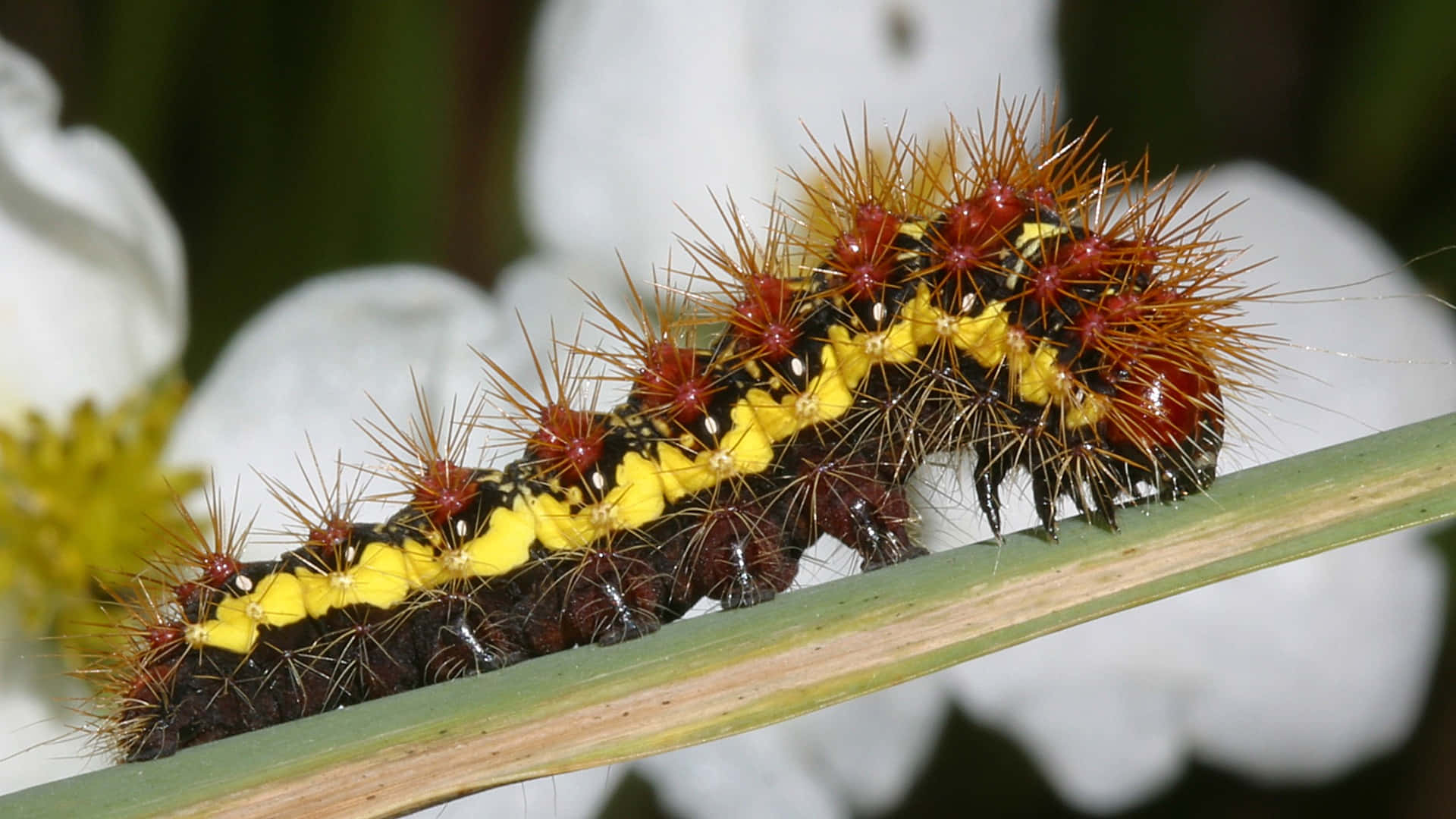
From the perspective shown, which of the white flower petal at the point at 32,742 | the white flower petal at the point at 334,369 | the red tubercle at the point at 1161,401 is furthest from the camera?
the white flower petal at the point at 334,369

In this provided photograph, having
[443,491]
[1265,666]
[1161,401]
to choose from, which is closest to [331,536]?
[443,491]

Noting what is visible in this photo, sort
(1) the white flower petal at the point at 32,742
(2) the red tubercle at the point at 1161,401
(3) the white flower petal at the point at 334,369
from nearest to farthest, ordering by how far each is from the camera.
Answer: (2) the red tubercle at the point at 1161,401
(1) the white flower petal at the point at 32,742
(3) the white flower petal at the point at 334,369

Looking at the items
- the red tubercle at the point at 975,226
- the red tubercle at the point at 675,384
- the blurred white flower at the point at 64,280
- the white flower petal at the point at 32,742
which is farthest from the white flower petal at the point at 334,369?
the red tubercle at the point at 975,226

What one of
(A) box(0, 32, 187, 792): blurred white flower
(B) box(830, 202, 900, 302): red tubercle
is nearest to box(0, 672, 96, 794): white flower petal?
(A) box(0, 32, 187, 792): blurred white flower

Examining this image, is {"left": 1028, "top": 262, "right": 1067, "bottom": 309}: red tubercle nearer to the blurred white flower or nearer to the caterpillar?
the caterpillar

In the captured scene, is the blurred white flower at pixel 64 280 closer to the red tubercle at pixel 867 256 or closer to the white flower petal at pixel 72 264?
the white flower petal at pixel 72 264

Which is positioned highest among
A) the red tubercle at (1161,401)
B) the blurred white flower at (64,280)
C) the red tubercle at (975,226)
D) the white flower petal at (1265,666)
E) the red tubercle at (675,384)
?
the blurred white flower at (64,280)

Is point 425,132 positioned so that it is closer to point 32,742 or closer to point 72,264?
point 72,264

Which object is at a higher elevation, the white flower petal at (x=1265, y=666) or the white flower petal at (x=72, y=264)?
the white flower petal at (x=72, y=264)
